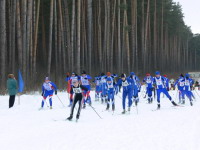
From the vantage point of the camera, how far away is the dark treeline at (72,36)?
19.8 metres

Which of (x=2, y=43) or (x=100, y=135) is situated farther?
(x=2, y=43)

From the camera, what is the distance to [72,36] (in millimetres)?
23609

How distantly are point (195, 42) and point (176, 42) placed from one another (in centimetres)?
3056

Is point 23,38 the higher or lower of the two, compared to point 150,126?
higher

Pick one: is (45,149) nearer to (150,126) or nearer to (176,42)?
(150,126)

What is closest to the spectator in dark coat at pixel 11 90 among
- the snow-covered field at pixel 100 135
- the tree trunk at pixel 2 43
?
the tree trunk at pixel 2 43

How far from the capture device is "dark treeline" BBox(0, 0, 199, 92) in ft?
65.1

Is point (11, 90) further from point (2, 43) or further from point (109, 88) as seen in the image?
point (2, 43)

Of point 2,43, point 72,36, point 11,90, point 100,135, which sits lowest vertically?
point 100,135

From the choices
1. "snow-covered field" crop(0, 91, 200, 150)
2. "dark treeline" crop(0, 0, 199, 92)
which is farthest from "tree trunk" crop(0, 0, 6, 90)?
"snow-covered field" crop(0, 91, 200, 150)

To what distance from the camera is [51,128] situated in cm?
890

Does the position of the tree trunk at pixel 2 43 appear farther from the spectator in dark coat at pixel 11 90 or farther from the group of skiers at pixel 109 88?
the group of skiers at pixel 109 88

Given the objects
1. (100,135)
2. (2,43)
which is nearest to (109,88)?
(100,135)

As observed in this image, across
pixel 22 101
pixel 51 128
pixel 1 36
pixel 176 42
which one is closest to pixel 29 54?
pixel 1 36
